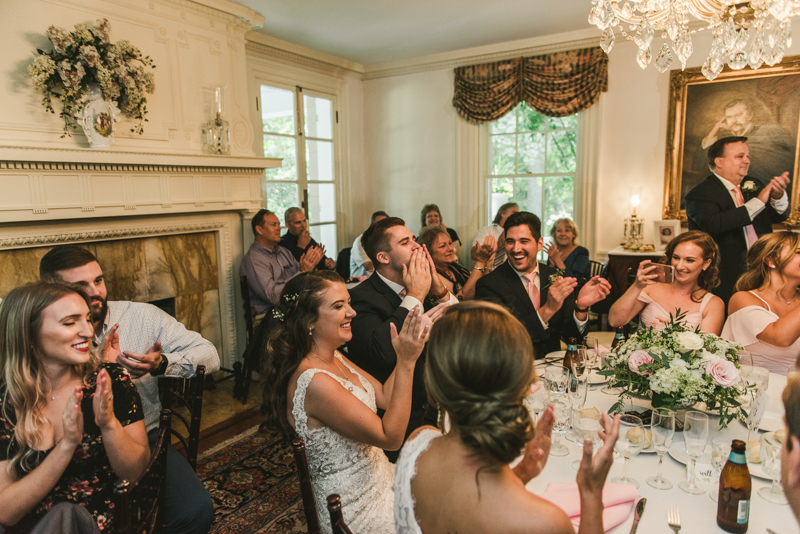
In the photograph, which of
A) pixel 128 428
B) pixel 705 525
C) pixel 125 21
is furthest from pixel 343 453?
pixel 125 21

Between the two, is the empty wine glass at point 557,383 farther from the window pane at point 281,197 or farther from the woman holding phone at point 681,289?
the window pane at point 281,197

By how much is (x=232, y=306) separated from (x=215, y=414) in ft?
3.51

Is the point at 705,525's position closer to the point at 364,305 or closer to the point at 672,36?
the point at 364,305

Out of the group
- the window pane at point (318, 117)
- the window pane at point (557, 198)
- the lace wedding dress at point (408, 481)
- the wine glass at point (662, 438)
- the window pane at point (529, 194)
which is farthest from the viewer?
the window pane at point (318, 117)

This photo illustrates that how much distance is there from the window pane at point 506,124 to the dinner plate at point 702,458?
4.57 meters

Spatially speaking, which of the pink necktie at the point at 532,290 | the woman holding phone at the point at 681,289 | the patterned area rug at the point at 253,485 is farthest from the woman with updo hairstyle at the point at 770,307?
the patterned area rug at the point at 253,485

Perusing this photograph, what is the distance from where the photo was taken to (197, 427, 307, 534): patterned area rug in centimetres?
240

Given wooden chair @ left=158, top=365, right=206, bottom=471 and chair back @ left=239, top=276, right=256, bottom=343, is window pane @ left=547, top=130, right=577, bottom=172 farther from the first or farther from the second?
wooden chair @ left=158, top=365, right=206, bottom=471

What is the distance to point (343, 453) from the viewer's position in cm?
162

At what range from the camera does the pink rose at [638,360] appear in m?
1.64

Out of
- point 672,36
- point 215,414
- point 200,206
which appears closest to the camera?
point 672,36

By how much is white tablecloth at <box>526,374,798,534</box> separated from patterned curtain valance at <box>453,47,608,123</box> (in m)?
4.08

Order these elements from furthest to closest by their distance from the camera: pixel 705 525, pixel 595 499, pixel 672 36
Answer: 1. pixel 672 36
2. pixel 705 525
3. pixel 595 499

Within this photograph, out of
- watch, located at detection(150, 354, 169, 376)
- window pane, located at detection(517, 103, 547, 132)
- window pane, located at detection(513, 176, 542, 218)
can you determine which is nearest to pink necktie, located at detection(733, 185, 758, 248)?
window pane, located at detection(513, 176, 542, 218)
